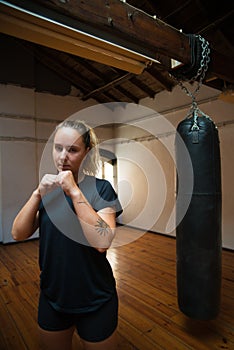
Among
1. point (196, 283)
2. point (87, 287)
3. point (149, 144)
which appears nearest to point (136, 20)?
point (87, 287)

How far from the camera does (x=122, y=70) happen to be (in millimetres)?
4777

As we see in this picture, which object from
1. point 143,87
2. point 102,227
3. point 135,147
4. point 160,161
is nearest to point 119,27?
point 102,227

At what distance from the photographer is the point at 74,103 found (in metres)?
6.15

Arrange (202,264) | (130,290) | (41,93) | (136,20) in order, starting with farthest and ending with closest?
(41,93), (130,290), (202,264), (136,20)

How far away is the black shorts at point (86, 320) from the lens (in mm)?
927

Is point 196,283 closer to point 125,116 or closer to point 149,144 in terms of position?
point 149,144

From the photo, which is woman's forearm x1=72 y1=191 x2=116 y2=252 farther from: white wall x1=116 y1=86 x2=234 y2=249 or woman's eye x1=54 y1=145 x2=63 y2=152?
white wall x1=116 y1=86 x2=234 y2=249

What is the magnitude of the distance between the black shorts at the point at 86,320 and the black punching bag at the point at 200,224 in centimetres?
88

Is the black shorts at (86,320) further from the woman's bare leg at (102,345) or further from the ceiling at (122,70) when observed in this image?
the ceiling at (122,70)

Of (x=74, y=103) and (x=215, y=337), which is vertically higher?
(x=74, y=103)

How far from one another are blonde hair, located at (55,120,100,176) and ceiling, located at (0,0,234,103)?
2639mm

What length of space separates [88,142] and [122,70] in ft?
14.0

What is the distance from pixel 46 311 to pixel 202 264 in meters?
1.15

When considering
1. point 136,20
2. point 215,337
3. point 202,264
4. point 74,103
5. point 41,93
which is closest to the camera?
point 136,20
